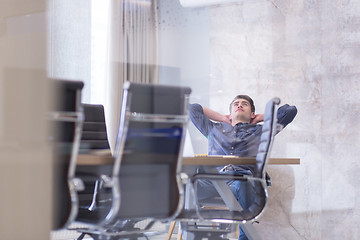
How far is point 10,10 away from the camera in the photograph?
72.0 inches

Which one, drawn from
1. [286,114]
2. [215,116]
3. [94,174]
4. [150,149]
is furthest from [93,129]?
[286,114]

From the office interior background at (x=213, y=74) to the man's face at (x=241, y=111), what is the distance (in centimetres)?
5

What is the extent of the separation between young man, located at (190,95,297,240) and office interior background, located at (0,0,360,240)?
58 millimetres

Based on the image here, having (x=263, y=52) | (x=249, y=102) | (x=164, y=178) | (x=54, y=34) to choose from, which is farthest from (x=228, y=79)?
(x=54, y=34)

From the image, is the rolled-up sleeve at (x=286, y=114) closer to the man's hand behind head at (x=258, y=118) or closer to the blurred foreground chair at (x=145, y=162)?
the man's hand behind head at (x=258, y=118)

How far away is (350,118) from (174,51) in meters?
1.70

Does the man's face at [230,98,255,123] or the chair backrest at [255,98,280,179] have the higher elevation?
the man's face at [230,98,255,123]

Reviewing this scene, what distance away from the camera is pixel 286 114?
307cm

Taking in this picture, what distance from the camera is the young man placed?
8.56 ft

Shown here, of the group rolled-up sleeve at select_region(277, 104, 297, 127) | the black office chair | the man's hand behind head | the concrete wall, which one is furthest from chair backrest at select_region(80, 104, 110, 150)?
rolled-up sleeve at select_region(277, 104, 297, 127)

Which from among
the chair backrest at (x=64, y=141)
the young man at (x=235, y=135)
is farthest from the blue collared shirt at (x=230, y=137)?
the chair backrest at (x=64, y=141)

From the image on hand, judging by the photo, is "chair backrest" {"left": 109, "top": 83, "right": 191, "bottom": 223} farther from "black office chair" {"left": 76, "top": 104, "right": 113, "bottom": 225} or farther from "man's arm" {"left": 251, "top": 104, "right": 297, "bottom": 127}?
"man's arm" {"left": 251, "top": 104, "right": 297, "bottom": 127}

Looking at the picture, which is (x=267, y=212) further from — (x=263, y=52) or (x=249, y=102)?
(x=263, y=52)

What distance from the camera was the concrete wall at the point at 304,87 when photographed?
2963mm
